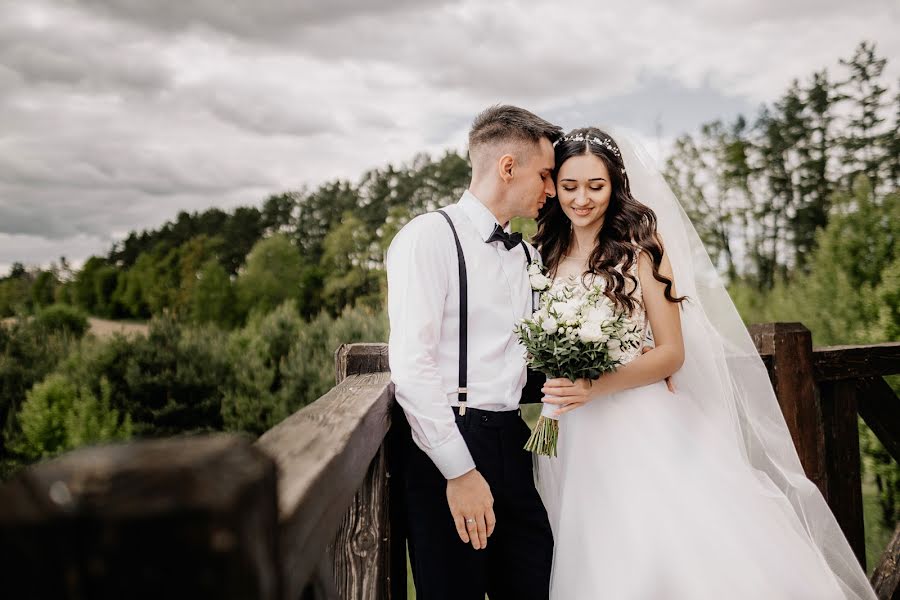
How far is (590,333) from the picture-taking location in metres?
2.43

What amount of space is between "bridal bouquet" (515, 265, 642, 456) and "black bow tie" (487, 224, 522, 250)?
0.80 feet

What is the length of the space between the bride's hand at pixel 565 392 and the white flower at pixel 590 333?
0.59ft

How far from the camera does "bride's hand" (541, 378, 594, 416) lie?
98.3 inches

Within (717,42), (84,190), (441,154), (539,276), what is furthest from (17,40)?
(539,276)

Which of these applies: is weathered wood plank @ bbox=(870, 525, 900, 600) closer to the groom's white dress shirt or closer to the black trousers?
the black trousers

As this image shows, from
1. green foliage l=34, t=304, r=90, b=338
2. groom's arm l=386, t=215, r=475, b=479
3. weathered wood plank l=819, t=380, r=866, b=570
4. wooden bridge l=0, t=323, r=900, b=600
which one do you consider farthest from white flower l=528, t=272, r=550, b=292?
green foliage l=34, t=304, r=90, b=338

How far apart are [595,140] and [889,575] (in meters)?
2.44

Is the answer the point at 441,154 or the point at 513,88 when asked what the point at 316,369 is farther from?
the point at 513,88

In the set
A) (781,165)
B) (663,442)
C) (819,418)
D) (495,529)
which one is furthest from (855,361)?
(781,165)

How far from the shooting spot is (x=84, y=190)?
82.4 meters

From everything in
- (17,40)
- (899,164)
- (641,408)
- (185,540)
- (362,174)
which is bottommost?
(641,408)

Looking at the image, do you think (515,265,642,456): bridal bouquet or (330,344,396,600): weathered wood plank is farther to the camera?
(515,265,642,456): bridal bouquet

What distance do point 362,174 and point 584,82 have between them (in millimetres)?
22443

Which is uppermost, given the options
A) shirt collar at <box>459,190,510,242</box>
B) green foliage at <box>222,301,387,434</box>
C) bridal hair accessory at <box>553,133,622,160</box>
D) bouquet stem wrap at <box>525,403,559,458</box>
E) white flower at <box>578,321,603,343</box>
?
bridal hair accessory at <box>553,133,622,160</box>
